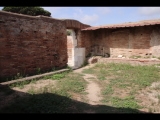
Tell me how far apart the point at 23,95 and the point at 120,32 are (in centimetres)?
982

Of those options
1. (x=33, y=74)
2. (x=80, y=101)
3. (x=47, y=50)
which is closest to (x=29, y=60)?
(x=33, y=74)

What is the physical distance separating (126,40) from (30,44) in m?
7.55

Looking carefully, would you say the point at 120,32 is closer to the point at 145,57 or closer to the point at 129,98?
the point at 145,57

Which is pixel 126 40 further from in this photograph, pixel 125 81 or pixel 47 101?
pixel 47 101

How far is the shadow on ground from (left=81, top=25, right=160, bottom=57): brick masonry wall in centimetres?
832

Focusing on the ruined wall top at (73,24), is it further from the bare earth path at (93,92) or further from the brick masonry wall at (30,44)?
the bare earth path at (93,92)

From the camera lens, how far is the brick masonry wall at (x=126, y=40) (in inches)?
490

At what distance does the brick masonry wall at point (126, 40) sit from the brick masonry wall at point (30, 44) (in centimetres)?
387

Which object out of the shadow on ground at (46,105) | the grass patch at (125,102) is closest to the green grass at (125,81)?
the grass patch at (125,102)

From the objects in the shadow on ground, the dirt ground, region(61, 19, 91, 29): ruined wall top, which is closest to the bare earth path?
the dirt ground

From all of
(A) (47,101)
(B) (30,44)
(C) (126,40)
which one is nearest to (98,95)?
(A) (47,101)

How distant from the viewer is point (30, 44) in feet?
30.3

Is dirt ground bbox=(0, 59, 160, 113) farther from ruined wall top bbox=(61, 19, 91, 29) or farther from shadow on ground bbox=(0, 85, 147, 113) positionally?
ruined wall top bbox=(61, 19, 91, 29)

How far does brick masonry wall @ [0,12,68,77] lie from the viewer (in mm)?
8015
